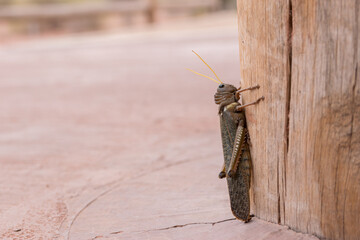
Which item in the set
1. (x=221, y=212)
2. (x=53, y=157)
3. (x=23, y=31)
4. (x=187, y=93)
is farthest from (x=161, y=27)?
(x=221, y=212)

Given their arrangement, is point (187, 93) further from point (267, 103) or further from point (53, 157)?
point (267, 103)

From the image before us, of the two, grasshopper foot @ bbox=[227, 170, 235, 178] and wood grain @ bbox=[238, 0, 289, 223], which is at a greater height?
wood grain @ bbox=[238, 0, 289, 223]

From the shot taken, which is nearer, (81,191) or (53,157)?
(81,191)

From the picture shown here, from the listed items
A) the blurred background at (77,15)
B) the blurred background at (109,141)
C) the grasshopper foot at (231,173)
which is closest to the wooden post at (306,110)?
the grasshopper foot at (231,173)

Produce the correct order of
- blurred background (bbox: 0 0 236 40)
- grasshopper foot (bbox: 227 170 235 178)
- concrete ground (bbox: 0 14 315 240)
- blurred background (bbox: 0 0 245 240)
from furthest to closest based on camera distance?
blurred background (bbox: 0 0 236 40) < blurred background (bbox: 0 0 245 240) < concrete ground (bbox: 0 14 315 240) < grasshopper foot (bbox: 227 170 235 178)

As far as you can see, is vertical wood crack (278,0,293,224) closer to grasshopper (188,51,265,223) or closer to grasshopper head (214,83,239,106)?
grasshopper (188,51,265,223)

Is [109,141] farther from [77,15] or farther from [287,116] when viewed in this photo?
[77,15]

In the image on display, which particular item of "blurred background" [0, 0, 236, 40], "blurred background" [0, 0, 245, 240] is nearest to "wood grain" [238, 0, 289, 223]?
"blurred background" [0, 0, 245, 240]
